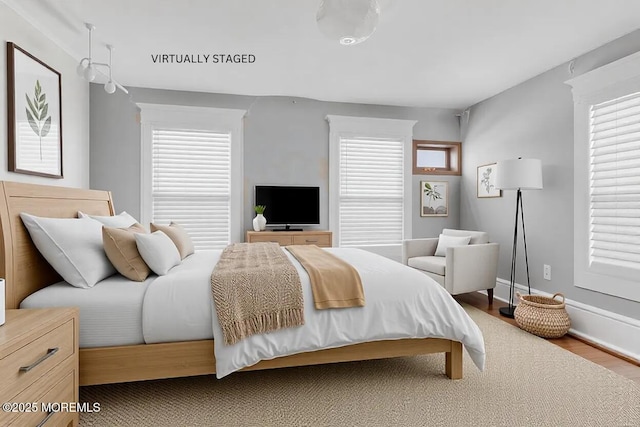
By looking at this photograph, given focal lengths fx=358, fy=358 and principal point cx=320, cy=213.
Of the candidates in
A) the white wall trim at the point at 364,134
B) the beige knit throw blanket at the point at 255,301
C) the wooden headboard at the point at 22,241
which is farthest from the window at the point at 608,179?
the wooden headboard at the point at 22,241

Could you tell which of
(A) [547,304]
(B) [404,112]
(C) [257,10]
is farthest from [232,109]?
(A) [547,304]

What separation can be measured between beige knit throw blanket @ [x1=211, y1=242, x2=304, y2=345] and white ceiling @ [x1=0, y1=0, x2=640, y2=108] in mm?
1856

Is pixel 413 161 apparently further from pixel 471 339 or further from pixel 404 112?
pixel 471 339

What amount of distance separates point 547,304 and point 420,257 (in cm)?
145

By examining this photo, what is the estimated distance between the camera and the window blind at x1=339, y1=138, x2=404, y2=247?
4855mm

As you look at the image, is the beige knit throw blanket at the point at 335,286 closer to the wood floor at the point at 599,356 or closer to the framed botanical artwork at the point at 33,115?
the wood floor at the point at 599,356

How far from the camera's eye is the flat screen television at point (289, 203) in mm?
4520

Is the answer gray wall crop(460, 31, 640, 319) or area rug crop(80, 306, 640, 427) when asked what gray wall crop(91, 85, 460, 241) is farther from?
area rug crop(80, 306, 640, 427)

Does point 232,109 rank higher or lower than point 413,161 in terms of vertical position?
higher

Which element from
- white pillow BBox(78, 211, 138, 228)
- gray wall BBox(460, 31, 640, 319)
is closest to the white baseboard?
gray wall BBox(460, 31, 640, 319)

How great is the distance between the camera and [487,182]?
4.54 meters

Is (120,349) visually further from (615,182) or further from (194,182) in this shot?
(615,182)

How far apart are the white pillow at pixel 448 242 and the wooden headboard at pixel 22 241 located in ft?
11.8

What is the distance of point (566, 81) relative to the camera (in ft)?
10.9
